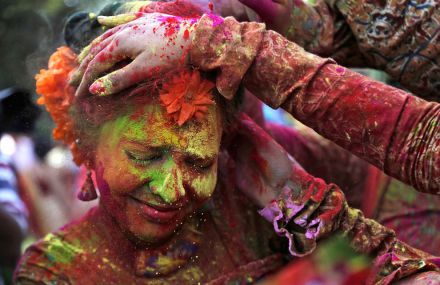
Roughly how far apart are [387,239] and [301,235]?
273 millimetres

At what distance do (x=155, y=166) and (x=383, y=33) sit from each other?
0.97 metres

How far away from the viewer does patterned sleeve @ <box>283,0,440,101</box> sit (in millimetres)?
2404

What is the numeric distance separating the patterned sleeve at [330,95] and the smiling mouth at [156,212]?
36cm

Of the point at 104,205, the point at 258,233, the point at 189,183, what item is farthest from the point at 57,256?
the point at 258,233

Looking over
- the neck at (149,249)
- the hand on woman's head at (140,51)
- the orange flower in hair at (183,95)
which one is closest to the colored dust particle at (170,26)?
the hand on woman's head at (140,51)

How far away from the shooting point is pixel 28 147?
3.69m

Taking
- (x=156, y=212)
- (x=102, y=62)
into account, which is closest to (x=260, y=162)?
(x=156, y=212)

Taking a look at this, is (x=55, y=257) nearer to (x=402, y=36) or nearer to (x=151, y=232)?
(x=151, y=232)

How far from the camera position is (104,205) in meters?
2.19

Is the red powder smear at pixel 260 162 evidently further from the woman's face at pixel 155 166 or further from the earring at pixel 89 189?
the earring at pixel 89 189

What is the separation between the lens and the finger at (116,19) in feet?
6.61

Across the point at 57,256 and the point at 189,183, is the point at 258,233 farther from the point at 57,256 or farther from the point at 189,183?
the point at 57,256

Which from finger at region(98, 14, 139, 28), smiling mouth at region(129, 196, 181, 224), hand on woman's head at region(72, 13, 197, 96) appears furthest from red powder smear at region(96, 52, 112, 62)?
smiling mouth at region(129, 196, 181, 224)

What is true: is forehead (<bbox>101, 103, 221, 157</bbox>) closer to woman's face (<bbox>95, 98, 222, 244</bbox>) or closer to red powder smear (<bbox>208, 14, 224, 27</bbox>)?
woman's face (<bbox>95, 98, 222, 244</bbox>)
